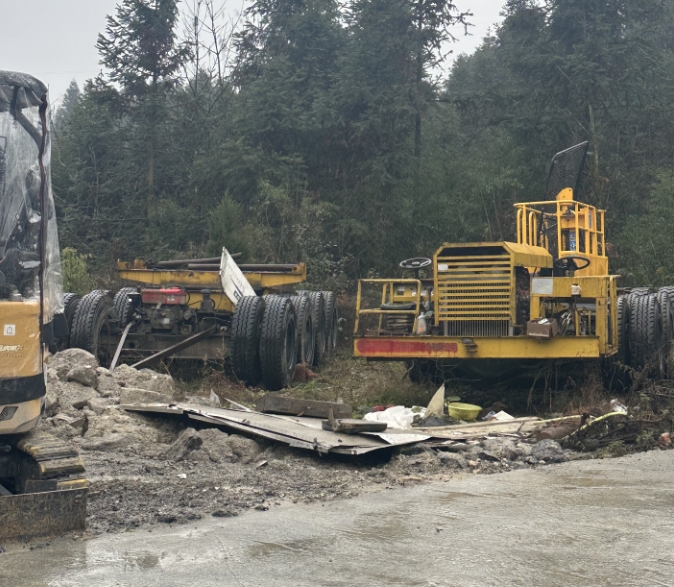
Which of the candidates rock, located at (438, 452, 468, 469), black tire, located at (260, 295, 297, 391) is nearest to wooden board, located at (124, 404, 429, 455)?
rock, located at (438, 452, 468, 469)

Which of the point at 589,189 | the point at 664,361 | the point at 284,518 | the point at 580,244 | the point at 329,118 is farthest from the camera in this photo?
the point at 329,118

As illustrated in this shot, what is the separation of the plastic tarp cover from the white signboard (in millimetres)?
8326

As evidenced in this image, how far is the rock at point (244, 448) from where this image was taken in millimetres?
8156

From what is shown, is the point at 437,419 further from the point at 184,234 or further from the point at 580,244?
the point at 184,234

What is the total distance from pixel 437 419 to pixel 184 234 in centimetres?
2429

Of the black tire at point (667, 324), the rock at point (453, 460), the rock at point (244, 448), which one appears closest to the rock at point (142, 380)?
the rock at point (244, 448)

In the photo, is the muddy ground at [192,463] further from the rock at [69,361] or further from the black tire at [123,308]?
the black tire at [123,308]

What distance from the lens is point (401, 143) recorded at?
3222 centimetres

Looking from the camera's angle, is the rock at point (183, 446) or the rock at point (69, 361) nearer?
the rock at point (183, 446)

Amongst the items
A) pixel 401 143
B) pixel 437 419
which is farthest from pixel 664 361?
pixel 401 143

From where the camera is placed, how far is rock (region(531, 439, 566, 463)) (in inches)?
336

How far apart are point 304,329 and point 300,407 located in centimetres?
464

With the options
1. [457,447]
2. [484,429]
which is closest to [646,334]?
[484,429]

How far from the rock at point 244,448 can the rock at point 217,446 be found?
0.04 meters
